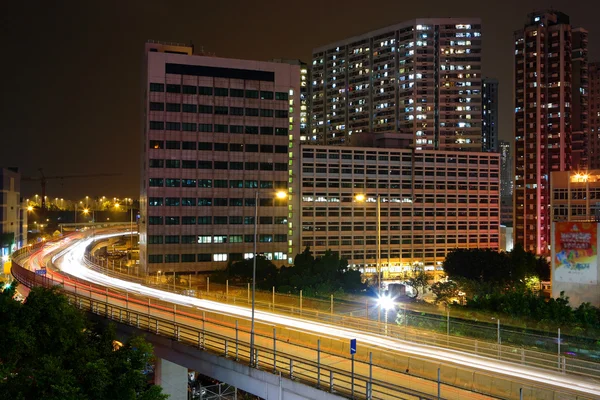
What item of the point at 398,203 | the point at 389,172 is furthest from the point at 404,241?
the point at 389,172

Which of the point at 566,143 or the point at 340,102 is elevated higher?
the point at 340,102

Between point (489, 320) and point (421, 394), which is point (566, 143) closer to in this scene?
point (489, 320)

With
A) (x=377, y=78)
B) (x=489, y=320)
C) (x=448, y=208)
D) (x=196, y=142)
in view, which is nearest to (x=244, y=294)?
(x=489, y=320)

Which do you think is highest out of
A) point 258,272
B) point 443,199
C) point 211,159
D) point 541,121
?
point 541,121

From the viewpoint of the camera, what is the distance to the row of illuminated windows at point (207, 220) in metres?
78.9

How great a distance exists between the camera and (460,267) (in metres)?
71.3

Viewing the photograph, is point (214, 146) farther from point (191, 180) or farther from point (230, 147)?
point (191, 180)

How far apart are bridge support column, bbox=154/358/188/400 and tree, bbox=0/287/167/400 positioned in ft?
12.2

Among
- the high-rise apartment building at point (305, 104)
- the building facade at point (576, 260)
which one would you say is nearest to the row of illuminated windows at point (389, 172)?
the building facade at point (576, 260)

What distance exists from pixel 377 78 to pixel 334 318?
124m

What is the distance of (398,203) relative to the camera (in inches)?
3930

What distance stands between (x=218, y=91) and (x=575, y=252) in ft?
178

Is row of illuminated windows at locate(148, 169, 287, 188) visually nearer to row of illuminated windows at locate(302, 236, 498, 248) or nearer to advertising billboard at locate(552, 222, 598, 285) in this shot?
row of illuminated windows at locate(302, 236, 498, 248)

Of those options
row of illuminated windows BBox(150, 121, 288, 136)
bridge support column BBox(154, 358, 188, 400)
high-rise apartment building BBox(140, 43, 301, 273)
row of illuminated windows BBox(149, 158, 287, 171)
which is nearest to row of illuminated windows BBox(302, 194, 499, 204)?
high-rise apartment building BBox(140, 43, 301, 273)
